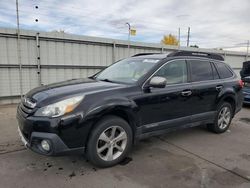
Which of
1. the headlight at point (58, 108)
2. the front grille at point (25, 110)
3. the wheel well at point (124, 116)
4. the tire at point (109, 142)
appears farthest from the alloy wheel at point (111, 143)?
the front grille at point (25, 110)

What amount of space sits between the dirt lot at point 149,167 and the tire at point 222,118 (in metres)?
0.40

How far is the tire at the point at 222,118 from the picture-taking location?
5.01m

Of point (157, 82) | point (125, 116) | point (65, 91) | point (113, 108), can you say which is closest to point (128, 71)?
point (157, 82)

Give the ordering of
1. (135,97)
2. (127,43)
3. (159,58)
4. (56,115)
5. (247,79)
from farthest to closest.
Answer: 1. (127,43)
2. (247,79)
3. (159,58)
4. (135,97)
5. (56,115)

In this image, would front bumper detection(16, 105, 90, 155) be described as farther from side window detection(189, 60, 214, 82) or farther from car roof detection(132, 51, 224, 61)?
side window detection(189, 60, 214, 82)

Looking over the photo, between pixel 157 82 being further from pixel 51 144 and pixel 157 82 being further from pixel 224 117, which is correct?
pixel 224 117

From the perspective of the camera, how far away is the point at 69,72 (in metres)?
9.20

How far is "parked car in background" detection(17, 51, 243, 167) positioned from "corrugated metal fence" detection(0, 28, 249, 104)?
15.2 ft

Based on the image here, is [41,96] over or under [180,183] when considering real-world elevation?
over

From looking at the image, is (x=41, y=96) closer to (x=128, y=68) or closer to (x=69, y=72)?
(x=128, y=68)

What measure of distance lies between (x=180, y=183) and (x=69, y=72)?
7139mm

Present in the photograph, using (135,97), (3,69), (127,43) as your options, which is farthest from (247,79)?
(3,69)

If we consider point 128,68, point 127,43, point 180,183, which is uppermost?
point 127,43

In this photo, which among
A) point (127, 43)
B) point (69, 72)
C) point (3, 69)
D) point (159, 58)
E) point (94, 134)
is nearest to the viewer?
point (94, 134)
